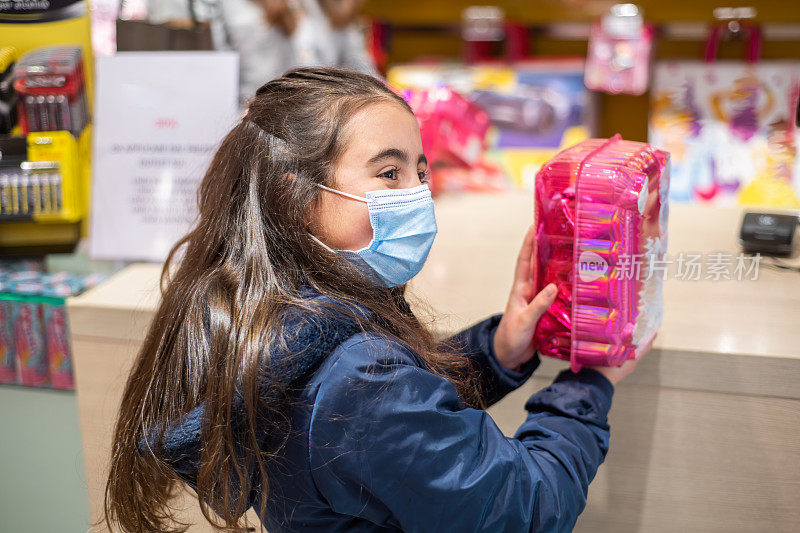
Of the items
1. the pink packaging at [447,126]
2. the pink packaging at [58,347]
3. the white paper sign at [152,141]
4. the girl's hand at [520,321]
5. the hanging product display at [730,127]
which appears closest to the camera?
the girl's hand at [520,321]

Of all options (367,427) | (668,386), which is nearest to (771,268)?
(668,386)

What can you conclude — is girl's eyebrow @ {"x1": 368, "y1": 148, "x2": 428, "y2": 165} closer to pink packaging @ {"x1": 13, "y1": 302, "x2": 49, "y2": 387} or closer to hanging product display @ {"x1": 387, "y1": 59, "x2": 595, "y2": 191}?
pink packaging @ {"x1": 13, "y1": 302, "x2": 49, "y2": 387}

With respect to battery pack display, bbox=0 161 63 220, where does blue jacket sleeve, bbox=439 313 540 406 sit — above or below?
below

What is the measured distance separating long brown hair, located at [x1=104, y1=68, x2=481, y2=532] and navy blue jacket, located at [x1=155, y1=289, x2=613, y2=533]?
0.03 metres

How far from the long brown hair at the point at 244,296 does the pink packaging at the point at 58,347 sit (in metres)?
0.52

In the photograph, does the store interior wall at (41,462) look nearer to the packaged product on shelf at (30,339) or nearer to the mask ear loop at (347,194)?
the packaged product on shelf at (30,339)

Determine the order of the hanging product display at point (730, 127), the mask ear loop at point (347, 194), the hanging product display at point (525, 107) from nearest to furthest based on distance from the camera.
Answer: the mask ear loop at point (347, 194) < the hanging product display at point (730, 127) < the hanging product display at point (525, 107)

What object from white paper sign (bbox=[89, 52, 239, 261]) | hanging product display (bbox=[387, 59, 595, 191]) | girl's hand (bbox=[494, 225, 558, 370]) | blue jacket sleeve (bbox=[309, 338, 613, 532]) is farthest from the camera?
hanging product display (bbox=[387, 59, 595, 191])

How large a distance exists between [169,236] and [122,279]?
14cm

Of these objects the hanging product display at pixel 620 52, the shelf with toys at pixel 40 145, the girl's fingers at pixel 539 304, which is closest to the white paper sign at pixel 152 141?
the shelf with toys at pixel 40 145

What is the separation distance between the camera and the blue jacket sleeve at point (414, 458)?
2.49 ft

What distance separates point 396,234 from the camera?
917 millimetres

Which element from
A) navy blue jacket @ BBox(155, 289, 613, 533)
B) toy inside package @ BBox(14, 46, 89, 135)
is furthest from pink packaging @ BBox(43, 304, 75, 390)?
navy blue jacket @ BBox(155, 289, 613, 533)

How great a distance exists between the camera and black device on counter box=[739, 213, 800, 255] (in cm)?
144
